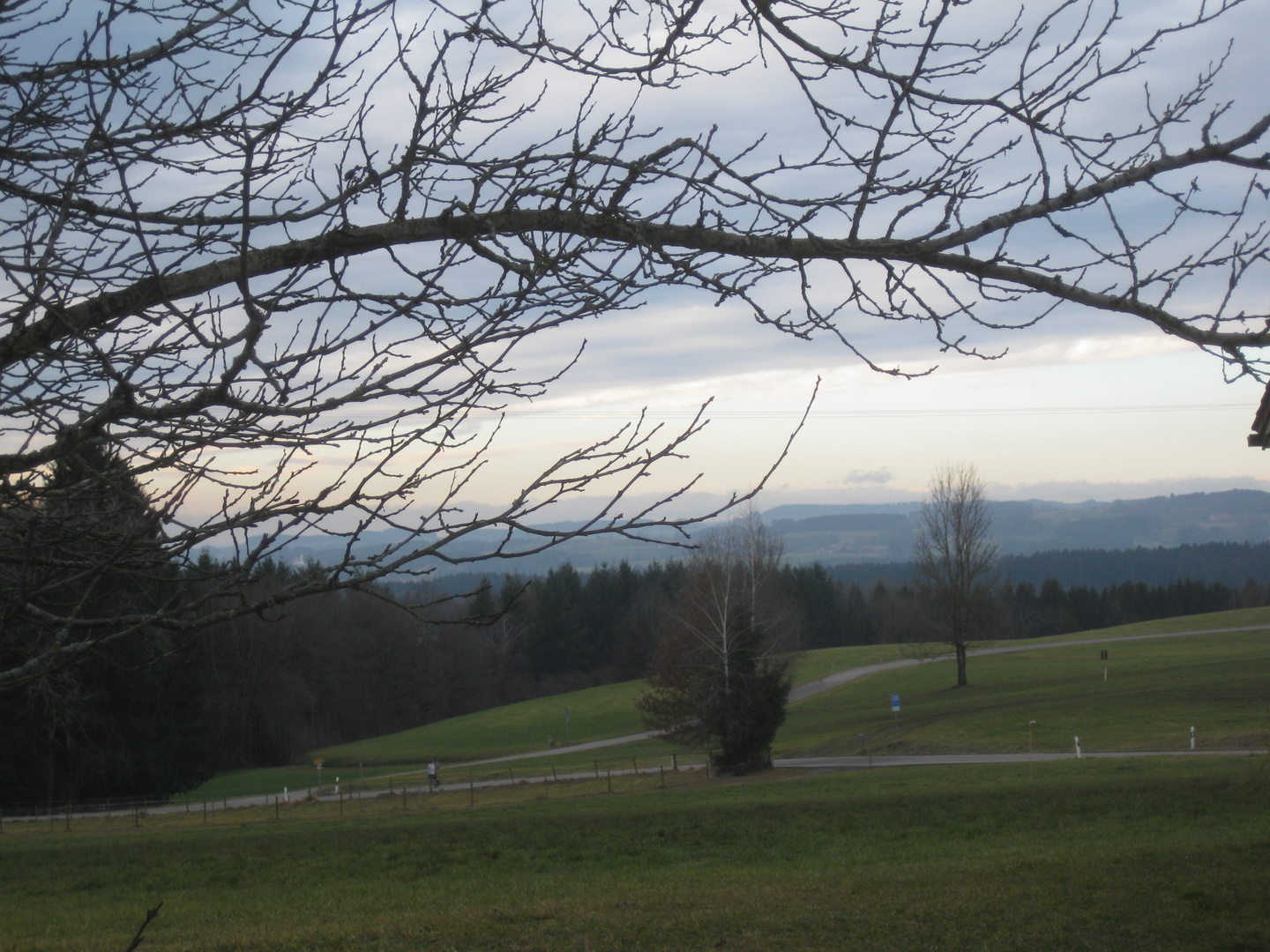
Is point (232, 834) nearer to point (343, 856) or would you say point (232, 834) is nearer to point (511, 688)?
point (343, 856)

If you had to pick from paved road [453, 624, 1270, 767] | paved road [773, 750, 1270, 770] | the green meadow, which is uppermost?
the green meadow

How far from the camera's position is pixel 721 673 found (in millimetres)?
28422

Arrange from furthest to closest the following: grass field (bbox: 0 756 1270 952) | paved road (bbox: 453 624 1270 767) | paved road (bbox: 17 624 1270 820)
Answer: paved road (bbox: 453 624 1270 767), paved road (bbox: 17 624 1270 820), grass field (bbox: 0 756 1270 952)

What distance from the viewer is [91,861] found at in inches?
553

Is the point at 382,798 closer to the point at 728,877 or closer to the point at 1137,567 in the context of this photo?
the point at 728,877

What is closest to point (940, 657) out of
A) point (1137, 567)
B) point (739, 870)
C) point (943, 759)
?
point (943, 759)

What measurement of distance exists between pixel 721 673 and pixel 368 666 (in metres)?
42.1

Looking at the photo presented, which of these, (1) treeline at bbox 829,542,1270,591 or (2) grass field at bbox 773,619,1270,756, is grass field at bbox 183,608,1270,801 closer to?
(2) grass field at bbox 773,619,1270,756

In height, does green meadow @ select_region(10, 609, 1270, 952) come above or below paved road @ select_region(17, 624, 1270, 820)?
above

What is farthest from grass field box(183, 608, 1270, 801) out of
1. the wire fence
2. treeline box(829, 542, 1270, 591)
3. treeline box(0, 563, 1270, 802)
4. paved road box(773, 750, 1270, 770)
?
treeline box(829, 542, 1270, 591)

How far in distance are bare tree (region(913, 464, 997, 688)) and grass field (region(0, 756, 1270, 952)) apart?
2609 centimetres

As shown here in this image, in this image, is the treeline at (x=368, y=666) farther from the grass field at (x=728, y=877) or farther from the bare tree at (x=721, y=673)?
the bare tree at (x=721, y=673)

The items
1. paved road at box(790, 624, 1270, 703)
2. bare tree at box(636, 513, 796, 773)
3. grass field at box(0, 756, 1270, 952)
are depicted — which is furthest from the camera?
paved road at box(790, 624, 1270, 703)

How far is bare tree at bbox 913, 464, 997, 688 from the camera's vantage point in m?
44.2
